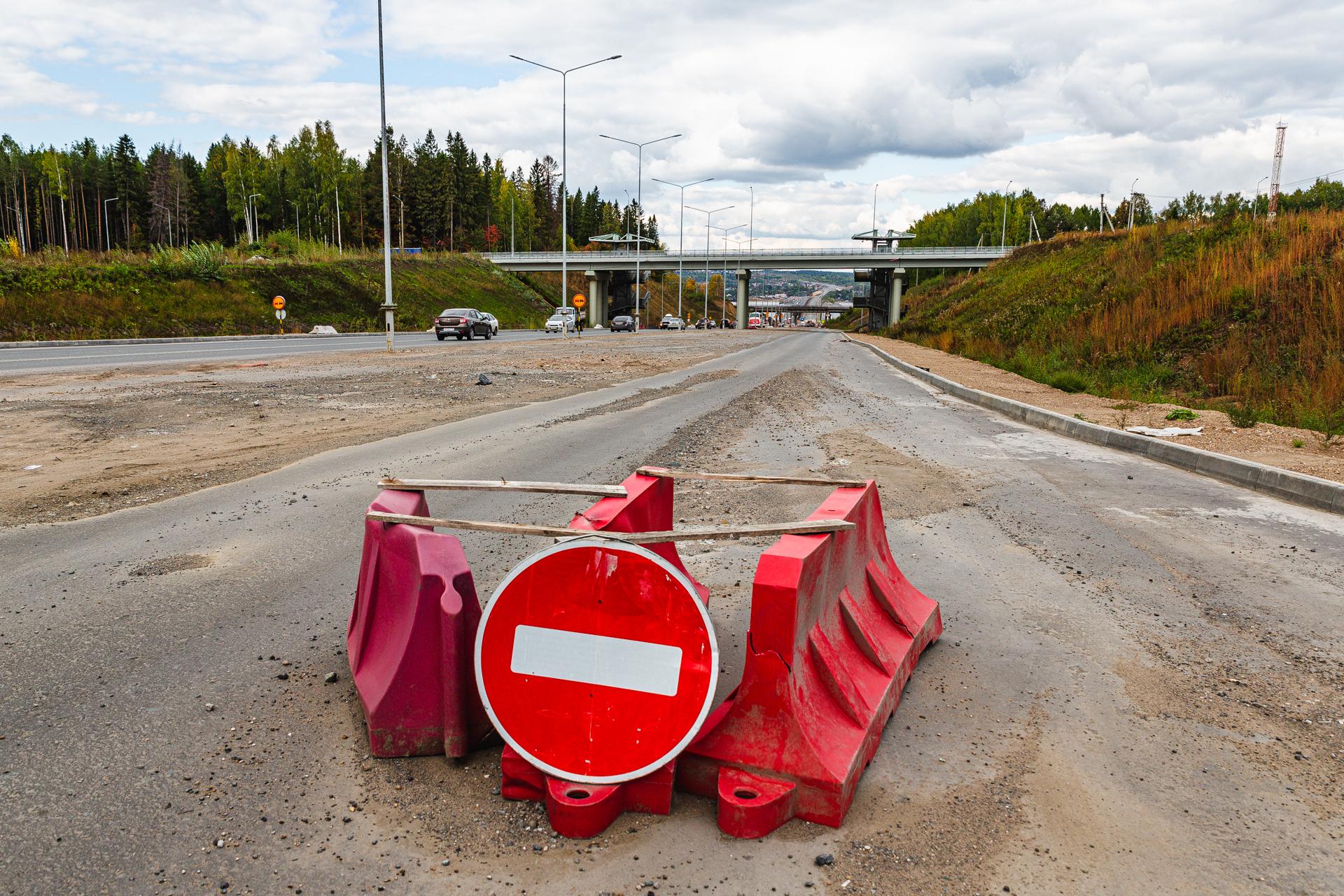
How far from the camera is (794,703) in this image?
9.75 ft

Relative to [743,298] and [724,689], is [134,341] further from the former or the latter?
[743,298]

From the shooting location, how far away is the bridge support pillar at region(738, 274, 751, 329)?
10119 cm

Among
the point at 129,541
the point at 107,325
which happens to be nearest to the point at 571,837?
the point at 129,541

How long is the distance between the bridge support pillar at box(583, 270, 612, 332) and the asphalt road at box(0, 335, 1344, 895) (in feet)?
288

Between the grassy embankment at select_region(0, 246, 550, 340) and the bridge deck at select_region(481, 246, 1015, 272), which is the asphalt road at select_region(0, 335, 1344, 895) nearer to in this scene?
the grassy embankment at select_region(0, 246, 550, 340)

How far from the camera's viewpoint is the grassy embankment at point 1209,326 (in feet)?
46.2

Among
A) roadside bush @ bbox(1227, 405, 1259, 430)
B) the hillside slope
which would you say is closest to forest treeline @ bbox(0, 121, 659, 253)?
the hillside slope

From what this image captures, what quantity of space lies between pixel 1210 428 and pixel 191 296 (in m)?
44.1

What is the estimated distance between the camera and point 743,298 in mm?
103438

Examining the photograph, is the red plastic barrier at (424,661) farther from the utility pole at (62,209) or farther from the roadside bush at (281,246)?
the utility pole at (62,209)

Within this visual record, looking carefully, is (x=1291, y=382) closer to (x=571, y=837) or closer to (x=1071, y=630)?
(x=1071, y=630)

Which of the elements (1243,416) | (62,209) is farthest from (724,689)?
(62,209)

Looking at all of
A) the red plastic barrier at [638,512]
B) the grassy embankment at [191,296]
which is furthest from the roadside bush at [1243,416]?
the grassy embankment at [191,296]

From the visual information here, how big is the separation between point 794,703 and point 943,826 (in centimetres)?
60
